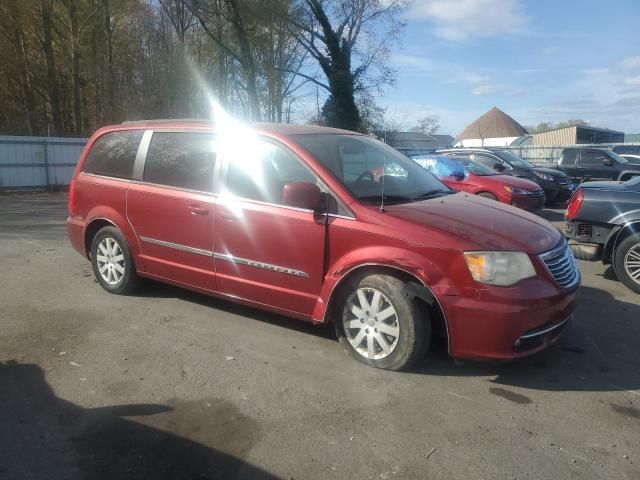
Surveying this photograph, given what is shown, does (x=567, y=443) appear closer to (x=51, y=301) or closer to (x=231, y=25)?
(x=51, y=301)

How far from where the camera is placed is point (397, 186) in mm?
4605

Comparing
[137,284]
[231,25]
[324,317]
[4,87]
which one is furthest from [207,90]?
[324,317]

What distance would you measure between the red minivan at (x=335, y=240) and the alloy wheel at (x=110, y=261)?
19 millimetres

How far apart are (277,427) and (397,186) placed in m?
2.32

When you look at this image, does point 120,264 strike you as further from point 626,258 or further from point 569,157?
point 569,157

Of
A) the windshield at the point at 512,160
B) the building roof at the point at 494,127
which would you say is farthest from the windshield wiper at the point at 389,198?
the building roof at the point at 494,127

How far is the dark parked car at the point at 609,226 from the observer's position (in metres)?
6.21

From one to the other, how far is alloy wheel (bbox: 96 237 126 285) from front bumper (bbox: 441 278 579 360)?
11.7 ft

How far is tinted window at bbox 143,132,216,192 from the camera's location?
16.0 feet

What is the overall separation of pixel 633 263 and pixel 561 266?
113 inches

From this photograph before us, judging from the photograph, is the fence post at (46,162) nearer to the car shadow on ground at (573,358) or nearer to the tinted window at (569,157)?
the car shadow on ground at (573,358)

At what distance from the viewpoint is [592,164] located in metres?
18.0

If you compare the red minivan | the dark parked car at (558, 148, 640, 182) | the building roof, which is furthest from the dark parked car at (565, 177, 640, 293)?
the building roof

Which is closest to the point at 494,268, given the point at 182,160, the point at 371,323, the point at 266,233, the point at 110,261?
the point at 371,323
